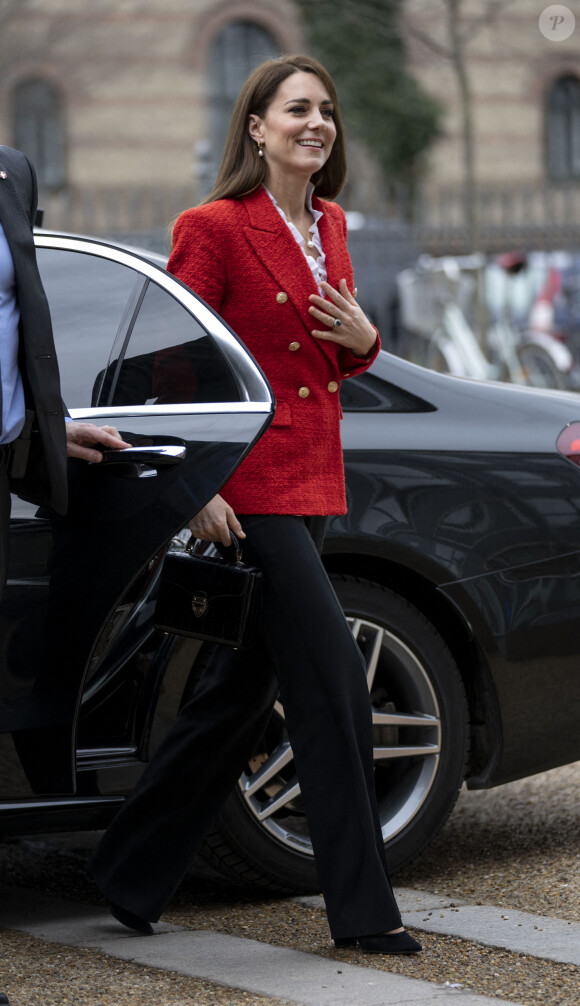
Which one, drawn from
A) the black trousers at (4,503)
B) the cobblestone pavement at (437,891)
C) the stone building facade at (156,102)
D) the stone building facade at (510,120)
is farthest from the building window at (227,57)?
the black trousers at (4,503)

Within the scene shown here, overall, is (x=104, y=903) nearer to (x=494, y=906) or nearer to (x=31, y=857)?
(x=31, y=857)

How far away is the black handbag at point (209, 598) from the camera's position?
123 inches

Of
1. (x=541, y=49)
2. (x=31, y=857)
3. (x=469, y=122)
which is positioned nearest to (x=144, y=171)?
(x=541, y=49)

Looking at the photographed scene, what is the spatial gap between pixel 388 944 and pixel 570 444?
4.62ft

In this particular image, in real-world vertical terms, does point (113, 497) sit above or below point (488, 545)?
above

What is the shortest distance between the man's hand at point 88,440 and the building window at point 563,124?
33.0 metres

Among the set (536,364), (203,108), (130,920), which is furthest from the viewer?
(203,108)

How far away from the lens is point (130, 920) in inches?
135

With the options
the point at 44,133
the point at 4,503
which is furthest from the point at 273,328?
the point at 44,133

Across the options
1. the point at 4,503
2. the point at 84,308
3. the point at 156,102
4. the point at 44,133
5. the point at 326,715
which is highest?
the point at 156,102

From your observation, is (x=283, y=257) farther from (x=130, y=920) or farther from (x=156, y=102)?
(x=156, y=102)

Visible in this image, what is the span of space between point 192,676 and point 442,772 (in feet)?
2.39

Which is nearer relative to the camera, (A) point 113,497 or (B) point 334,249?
(A) point 113,497

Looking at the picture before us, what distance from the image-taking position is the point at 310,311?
3.20 metres
